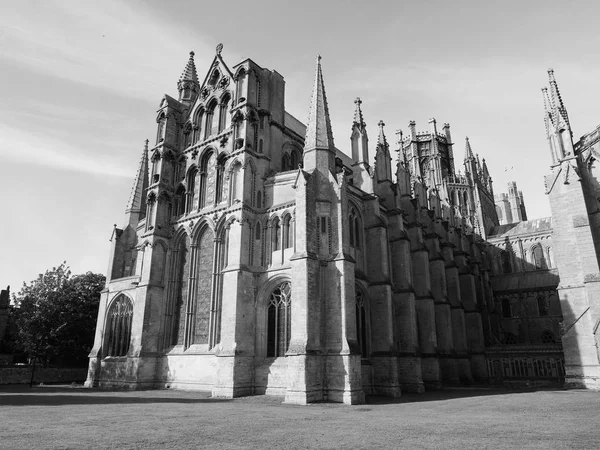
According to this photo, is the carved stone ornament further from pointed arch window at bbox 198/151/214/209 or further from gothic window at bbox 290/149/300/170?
gothic window at bbox 290/149/300/170

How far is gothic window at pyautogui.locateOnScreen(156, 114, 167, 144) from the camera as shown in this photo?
117 ft

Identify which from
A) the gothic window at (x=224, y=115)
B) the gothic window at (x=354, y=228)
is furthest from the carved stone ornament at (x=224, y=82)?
the gothic window at (x=354, y=228)

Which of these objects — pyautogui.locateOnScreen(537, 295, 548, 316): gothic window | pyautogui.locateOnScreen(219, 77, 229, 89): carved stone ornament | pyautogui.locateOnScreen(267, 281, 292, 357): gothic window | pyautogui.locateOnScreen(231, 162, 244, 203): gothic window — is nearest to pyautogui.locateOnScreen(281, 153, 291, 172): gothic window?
pyautogui.locateOnScreen(231, 162, 244, 203): gothic window

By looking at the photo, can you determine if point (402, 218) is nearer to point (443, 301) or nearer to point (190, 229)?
point (443, 301)

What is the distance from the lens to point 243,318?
2531 cm

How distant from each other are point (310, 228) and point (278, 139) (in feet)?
33.2

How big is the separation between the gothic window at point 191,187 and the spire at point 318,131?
1086 centimetres

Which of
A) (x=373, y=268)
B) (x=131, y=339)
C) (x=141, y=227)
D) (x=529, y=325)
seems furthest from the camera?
(x=529, y=325)

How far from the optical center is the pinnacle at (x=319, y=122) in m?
26.7

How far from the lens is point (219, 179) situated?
1253 inches

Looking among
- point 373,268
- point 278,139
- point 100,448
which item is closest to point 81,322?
point 278,139

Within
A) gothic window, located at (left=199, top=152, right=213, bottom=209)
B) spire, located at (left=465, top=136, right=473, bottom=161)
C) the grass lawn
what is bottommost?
the grass lawn

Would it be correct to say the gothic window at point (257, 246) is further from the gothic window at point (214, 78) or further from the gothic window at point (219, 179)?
the gothic window at point (214, 78)

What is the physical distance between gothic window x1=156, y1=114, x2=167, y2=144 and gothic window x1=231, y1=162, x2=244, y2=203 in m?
9.87
